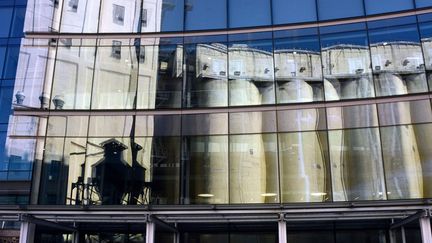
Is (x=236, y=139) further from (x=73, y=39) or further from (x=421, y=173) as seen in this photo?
(x=73, y=39)

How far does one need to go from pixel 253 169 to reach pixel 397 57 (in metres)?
7.88

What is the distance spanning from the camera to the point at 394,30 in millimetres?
19312

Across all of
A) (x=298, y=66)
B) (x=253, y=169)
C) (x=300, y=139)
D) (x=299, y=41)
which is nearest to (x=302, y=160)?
(x=300, y=139)

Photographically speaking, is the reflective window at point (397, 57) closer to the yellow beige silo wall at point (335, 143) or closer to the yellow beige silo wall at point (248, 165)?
the yellow beige silo wall at point (335, 143)

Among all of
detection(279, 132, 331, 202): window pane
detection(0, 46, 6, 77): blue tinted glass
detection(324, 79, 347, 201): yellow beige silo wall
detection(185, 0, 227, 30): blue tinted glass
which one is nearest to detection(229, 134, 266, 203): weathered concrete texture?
detection(279, 132, 331, 202): window pane

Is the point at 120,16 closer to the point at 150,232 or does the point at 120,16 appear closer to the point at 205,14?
the point at 205,14

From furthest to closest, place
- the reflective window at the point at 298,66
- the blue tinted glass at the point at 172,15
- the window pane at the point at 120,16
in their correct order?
the window pane at the point at 120,16 < the blue tinted glass at the point at 172,15 < the reflective window at the point at 298,66

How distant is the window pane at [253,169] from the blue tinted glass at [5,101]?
12487 mm

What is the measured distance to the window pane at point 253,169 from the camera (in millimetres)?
18438

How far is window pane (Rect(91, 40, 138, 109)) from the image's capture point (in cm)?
2042

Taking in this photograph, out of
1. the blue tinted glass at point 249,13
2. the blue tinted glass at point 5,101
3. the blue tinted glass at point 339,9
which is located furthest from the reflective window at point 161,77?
the blue tinted glass at point 5,101

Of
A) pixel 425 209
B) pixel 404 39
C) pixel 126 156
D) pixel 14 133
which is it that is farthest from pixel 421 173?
pixel 14 133

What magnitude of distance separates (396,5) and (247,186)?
10.3 m

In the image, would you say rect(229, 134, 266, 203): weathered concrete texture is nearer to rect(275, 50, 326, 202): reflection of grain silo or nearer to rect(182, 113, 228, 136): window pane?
rect(182, 113, 228, 136): window pane
